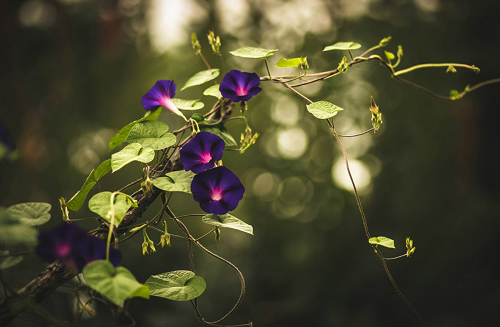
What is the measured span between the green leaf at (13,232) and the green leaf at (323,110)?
38 centimetres

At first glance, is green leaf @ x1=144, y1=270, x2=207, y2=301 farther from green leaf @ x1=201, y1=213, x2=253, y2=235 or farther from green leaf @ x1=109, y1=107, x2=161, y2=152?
green leaf @ x1=109, y1=107, x2=161, y2=152

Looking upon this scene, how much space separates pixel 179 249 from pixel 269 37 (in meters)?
1.82

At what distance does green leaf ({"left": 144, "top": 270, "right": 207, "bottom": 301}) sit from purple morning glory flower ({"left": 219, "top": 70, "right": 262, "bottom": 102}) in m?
0.27

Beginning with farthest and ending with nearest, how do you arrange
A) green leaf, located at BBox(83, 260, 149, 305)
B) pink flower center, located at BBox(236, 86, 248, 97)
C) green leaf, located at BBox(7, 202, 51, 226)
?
1. pink flower center, located at BBox(236, 86, 248, 97)
2. green leaf, located at BBox(7, 202, 51, 226)
3. green leaf, located at BBox(83, 260, 149, 305)

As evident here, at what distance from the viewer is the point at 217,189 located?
1.66 ft

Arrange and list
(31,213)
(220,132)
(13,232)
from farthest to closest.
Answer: (220,132), (31,213), (13,232)

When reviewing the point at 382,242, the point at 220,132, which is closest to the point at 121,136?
the point at 220,132

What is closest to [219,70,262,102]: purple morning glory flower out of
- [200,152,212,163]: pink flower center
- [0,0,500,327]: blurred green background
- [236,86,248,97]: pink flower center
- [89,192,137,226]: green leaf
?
[236,86,248,97]: pink flower center

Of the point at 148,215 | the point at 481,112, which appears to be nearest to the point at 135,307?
the point at 148,215

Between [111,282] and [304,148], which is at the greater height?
[111,282]

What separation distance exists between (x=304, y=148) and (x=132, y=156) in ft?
8.66

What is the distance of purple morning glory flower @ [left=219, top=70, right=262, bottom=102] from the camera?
0.54 metres

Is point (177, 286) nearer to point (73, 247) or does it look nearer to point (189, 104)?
point (73, 247)

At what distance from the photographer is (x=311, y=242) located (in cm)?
270
